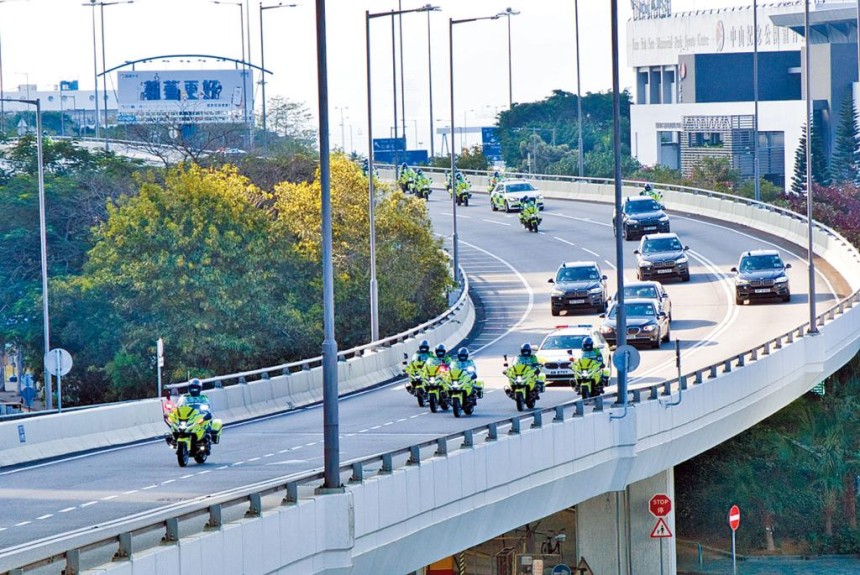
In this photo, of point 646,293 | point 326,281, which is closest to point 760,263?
point 646,293

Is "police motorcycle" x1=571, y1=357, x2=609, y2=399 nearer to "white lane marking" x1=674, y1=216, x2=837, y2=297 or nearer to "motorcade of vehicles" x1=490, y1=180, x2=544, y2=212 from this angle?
"white lane marking" x1=674, y1=216, x2=837, y2=297

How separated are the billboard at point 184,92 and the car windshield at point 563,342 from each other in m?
59.3

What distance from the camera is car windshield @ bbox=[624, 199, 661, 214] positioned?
72.1 m

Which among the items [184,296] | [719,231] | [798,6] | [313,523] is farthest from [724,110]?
[313,523]

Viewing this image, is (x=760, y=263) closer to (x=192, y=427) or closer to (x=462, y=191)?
(x=192, y=427)

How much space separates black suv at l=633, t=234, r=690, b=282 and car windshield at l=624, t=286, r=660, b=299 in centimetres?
1119

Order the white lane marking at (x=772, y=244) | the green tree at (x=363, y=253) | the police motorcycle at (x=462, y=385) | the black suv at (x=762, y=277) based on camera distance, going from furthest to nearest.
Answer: the white lane marking at (x=772, y=244)
the green tree at (x=363, y=253)
the black suv at (x=762, y=277)
the police motorcycle at (x=462, y=385)

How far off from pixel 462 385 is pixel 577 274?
2081cm

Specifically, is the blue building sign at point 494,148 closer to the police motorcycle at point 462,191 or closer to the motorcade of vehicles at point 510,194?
the police motorcycle at point 462,191

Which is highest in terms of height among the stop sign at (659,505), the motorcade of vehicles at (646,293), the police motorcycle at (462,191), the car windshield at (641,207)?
the police motorcycle at (462,191)

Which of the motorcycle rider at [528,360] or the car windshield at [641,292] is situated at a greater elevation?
the car windshield at [641,292]

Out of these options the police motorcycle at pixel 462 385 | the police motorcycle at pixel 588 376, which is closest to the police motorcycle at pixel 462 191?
the police motorcycle at pixel 588 376

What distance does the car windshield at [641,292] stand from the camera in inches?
2003

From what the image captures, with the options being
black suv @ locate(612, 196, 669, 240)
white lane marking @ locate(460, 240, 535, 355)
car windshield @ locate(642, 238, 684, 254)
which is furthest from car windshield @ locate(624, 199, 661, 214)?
car windshield @ locate(642, 238, 684, 254)
